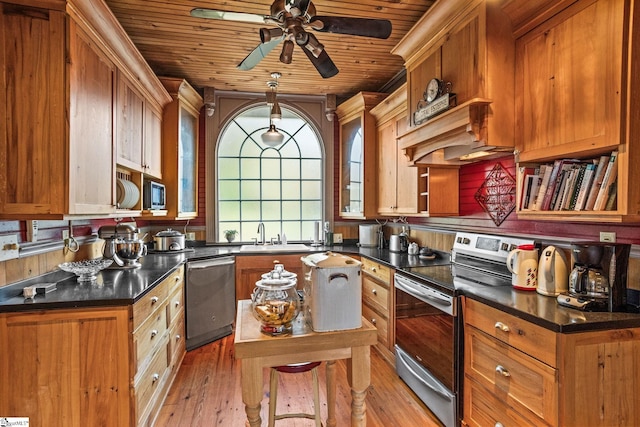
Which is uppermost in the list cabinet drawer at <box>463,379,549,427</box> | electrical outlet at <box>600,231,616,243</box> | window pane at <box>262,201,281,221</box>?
window pane at <box>262,201,281,221</box>

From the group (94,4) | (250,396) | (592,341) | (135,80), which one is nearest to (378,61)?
(135,80)

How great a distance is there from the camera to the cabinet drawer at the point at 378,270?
295 cm

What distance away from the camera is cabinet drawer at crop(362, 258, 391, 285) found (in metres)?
2.95

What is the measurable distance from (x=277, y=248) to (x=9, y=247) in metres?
2.55

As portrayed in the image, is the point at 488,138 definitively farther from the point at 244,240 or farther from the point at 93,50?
the point at 244,240

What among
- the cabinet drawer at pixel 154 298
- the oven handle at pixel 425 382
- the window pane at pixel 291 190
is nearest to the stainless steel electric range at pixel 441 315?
the oven handle at pixel 425 382

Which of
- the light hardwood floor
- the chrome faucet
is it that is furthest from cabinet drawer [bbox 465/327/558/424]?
the chrome faucet

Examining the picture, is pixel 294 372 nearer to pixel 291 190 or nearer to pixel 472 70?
pixel 472 70

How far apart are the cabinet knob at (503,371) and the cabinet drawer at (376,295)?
125 centimetres

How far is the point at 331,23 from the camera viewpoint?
196 cm

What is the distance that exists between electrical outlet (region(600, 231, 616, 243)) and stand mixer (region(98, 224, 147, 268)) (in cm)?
300

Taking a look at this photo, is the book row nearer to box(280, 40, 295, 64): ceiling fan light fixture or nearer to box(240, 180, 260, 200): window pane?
box(280, 40, 295, 64): ceiling fan light fixture

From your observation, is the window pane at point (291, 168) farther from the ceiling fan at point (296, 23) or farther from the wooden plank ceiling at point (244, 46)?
the ceiling fan at point (296, 23)

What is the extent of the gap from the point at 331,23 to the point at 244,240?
309cm
